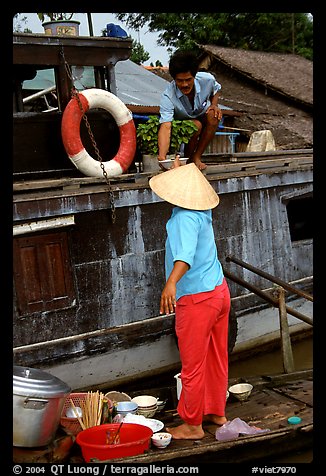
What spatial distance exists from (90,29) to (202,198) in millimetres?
4540

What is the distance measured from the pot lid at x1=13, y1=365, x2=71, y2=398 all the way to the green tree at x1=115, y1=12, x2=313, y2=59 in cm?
1599

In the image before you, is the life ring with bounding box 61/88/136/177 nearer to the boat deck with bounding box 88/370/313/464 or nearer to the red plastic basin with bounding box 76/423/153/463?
the boat deck with bounding box 88/370/313/464

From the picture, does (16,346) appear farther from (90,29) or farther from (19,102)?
(90,29)

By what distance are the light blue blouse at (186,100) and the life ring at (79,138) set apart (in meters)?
0.60

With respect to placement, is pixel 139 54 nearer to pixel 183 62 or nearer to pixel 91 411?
pixel 183 62

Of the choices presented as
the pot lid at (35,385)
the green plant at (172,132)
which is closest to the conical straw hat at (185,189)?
the pot lid at (35,385)

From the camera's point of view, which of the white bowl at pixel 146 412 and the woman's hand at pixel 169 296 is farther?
the white bowl at pixel 146 412

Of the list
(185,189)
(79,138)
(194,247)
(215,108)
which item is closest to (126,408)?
(194,247)

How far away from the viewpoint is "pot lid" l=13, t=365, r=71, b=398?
3920mm

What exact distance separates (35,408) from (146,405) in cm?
147

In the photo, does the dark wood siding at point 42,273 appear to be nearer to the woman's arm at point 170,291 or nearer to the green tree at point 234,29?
the woman's arm at point 170,291

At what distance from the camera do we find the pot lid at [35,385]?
392 cm

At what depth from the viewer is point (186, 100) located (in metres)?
6.95

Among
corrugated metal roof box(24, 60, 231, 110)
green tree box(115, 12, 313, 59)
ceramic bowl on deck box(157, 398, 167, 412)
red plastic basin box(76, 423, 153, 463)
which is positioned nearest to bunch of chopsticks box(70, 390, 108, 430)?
red plastic basin box(76, 423, 153, 463)
